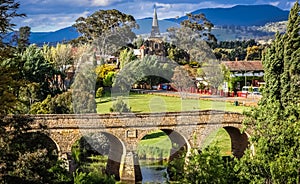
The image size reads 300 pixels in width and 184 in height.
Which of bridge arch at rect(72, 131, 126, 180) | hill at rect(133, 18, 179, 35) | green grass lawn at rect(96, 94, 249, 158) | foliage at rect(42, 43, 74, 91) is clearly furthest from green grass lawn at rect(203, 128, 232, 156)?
foliage at rect(42, 43, 74, 91)

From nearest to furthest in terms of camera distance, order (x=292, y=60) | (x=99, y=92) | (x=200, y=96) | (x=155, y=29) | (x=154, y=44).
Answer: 1. (x=292, y=60)
2. (x=99, y=92)
3. (x=200, y=96)
4. (x=155, y=29)
5. (x=154, y=44)

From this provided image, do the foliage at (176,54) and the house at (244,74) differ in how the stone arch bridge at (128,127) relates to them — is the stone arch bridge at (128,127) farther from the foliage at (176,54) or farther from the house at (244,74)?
the foliage at (176,54)

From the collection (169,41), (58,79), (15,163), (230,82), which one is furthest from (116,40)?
(15,163)

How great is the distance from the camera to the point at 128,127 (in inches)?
1073

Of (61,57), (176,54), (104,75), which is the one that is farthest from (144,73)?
(176,54)

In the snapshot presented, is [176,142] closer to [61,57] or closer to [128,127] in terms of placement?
[128,127]

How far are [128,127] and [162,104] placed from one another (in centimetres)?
1464

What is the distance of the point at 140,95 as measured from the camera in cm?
4500

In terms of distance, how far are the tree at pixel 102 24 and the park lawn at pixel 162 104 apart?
15.1m

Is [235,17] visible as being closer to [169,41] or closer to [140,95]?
[169,41]

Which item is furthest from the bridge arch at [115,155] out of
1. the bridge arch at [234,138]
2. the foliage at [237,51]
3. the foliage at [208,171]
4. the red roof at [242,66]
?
the foliage at [237,51]

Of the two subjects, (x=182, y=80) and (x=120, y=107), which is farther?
(x=182, y=80)

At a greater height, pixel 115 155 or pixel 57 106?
pixel 57 106

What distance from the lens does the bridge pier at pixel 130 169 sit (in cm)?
2770
